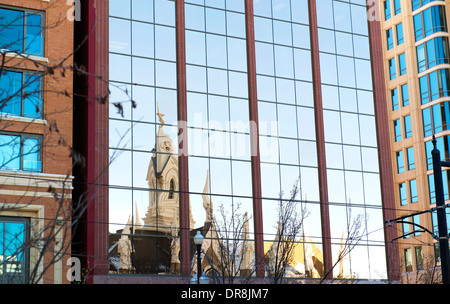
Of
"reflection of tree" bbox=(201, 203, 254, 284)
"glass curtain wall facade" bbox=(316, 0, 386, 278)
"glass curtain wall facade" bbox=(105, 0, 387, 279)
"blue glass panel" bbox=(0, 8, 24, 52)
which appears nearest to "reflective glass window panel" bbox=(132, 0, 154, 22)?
"glass curtain wall facade" bbox=(105, 0, 387, 279)

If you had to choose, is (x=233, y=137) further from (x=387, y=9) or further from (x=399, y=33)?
(x=387, y=9)

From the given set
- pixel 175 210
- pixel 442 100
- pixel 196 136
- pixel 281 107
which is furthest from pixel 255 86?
pixel 442 100

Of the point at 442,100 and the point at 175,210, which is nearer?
the point at 175,210

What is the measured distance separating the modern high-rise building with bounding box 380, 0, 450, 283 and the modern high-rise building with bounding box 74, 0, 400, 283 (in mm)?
22658

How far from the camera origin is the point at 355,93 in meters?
46.7

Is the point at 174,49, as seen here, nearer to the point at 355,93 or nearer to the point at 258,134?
the point at 258,134

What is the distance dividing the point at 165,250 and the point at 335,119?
14.6 metres

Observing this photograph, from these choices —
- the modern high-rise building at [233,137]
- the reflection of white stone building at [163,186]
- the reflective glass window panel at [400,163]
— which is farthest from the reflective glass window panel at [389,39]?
the reflection of white stone building at [163,186]

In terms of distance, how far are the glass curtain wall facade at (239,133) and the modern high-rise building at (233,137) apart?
8 cm

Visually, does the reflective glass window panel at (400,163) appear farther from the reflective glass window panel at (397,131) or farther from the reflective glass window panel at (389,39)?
the reflective glass window panel at (389,39)

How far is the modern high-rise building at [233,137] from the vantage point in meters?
37.6

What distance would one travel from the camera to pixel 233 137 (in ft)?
137

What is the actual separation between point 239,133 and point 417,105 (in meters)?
34.4
